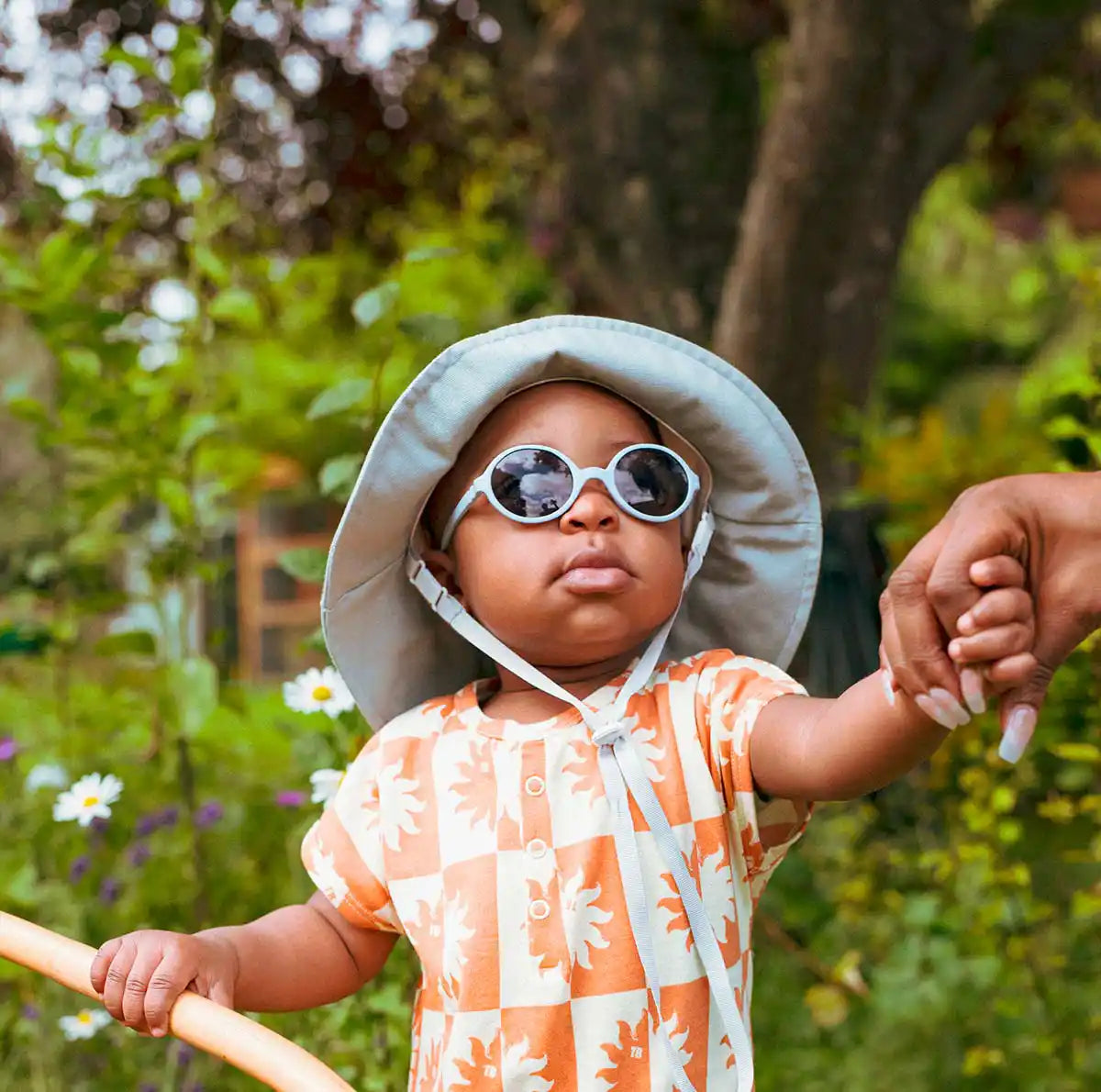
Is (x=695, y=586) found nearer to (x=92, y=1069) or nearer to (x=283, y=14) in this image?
(x=92, y=1069)

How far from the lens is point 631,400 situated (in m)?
1.72

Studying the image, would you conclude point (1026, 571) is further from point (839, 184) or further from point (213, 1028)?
point (839, 184)

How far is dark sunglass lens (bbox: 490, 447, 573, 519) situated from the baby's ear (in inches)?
8.0

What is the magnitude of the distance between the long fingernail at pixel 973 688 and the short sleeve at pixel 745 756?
1.36ft

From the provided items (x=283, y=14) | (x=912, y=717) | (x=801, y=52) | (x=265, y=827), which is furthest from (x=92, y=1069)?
(x=283, y=14)

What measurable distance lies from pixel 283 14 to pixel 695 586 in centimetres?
312

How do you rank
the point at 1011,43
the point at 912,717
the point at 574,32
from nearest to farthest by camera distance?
1. the point at 912,717
2. the point at 1011,43
3. the point at 574,32

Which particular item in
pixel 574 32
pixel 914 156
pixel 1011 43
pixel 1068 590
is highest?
pixel 574 32

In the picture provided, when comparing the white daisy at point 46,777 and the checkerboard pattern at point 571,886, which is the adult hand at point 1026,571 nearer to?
the checkerboard pattern at point 571,886

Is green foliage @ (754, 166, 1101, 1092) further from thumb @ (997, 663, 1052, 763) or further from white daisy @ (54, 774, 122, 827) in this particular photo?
white daisy @ (54, 774, 122, 827)

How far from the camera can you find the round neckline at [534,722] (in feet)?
5.26

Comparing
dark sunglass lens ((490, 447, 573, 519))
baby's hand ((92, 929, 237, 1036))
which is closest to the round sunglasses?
dark sunglass lens ((490, 447, 573, 519))

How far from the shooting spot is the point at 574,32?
4074 mm

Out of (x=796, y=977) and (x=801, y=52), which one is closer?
(x=796, y=977)
